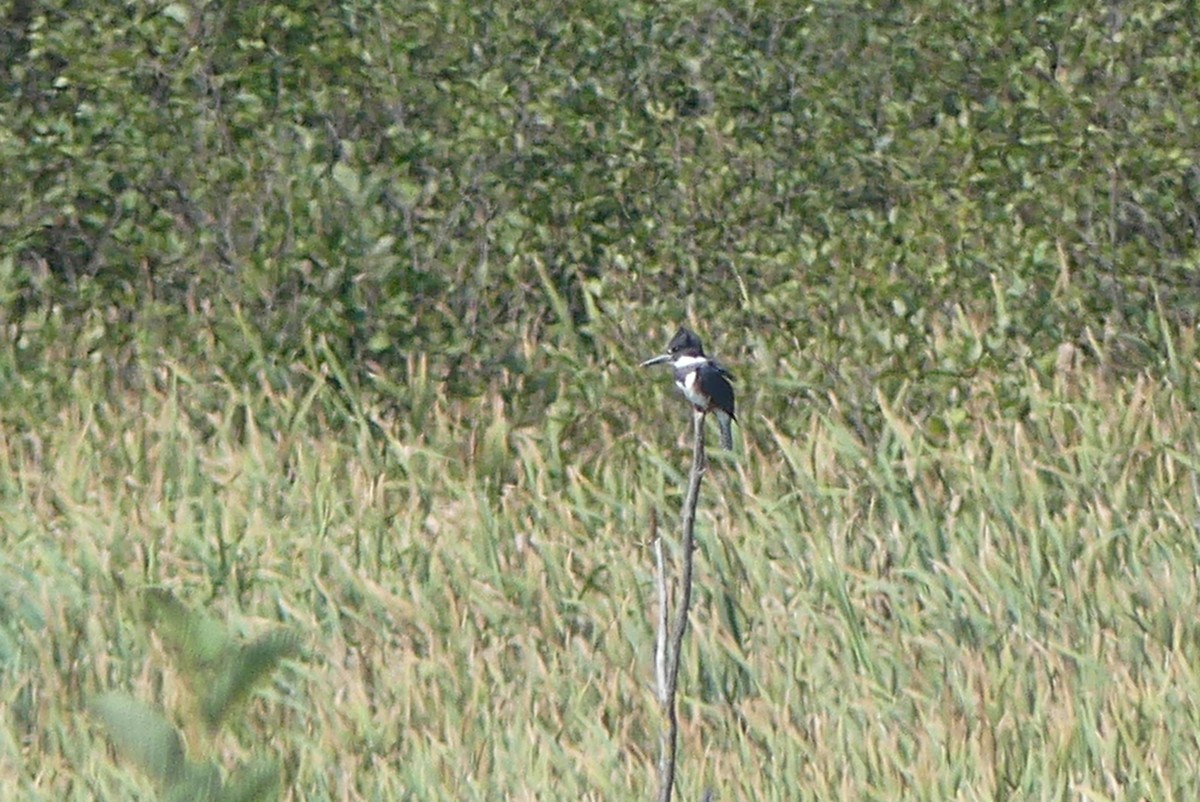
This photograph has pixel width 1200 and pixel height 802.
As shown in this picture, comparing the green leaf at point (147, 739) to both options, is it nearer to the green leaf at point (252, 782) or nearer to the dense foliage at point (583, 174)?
the green leaf at point (252, 782)

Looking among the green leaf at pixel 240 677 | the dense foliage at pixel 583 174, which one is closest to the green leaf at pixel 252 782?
the green leaf at pixel 240 677

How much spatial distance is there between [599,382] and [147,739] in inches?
186

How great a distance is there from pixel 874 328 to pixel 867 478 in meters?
0.90

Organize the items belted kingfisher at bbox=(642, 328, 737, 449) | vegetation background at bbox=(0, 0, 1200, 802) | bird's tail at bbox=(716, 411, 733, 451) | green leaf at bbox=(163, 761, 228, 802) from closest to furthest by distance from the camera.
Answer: green leaf at bbox=(163, 761, 228, 802) → vegetation background at bbox=(0, 0, 1200, 802) → belted kingfisher at bbox=(642, 328, 737, 449) → bird's tail at bbox=(716, 411, 733, 451)

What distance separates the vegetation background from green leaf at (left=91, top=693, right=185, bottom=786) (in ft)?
7.42

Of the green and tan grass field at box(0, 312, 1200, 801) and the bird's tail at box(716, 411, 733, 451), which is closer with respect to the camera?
the green and tan grass field at box(0, 312, 1200, 801)

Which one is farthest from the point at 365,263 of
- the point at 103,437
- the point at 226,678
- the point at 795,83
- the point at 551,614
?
the point at 226,678

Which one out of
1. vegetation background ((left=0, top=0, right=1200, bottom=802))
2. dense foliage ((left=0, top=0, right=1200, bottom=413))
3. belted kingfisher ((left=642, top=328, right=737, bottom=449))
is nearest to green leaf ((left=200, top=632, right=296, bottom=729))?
vegetation background ((left=0, top=0, right=1200, bottom=802))

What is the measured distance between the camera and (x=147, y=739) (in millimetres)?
1334

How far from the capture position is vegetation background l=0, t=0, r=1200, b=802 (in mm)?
3965

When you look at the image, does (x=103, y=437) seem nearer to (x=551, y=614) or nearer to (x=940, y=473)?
(x=551, y=614)

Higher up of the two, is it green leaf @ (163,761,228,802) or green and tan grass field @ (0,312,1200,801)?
green leaf @ (163,761,228,802)

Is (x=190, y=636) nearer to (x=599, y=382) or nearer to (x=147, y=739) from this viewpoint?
(x=147, y=739)

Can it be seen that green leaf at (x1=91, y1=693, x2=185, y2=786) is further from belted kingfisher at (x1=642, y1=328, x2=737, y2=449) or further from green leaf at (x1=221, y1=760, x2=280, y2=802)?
belted kingfisher at (x1=642, y1=328, x2=737, y2=449)
